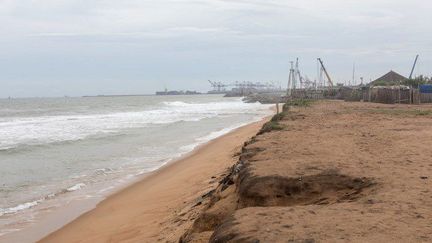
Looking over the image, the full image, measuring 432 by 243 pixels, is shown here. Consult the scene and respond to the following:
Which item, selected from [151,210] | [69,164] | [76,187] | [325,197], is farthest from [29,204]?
[325,197]

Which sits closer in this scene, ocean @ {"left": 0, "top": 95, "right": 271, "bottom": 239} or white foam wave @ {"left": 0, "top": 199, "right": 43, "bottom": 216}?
white foam wave @ {"left": 0, "top": 199, "right": 43, "bottom": 216}

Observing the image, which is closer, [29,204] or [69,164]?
[29,204]

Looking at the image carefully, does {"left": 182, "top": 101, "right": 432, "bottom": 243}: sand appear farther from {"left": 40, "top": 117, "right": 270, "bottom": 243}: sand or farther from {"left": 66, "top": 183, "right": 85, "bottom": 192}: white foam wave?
{"left": 66, "top": 183, "right": 85, "bottom": 192}: white foam wave

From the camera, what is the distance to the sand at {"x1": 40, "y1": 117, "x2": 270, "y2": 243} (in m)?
7.16

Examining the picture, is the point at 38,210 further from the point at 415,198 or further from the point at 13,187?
the point at 415,198

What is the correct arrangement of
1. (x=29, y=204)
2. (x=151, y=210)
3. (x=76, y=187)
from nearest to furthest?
(x=151, y=210)
(x=29, y=204)
(x=76, y=187)

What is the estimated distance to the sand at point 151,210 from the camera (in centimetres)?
716

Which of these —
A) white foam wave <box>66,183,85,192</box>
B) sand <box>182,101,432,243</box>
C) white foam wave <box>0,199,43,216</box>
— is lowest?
white foam wave <box>0,199,43,216</box>

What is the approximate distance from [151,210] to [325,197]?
429cm

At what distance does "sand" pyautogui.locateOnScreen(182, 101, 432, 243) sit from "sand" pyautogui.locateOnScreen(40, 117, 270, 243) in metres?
1.00

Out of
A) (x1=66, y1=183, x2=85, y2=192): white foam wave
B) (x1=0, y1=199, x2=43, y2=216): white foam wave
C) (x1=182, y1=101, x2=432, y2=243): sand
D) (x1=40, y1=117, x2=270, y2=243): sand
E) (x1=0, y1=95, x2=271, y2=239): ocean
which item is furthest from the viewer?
(x1=66, y1=183, x2=85, y2=192): white foam wave

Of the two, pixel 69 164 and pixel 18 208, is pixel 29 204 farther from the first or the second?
pixel 69 164

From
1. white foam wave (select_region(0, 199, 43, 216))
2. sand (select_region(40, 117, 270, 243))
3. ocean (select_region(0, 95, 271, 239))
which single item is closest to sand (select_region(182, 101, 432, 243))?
sand (select_region(40, 117, 270, 243))

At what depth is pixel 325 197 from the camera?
5320 millimetres
